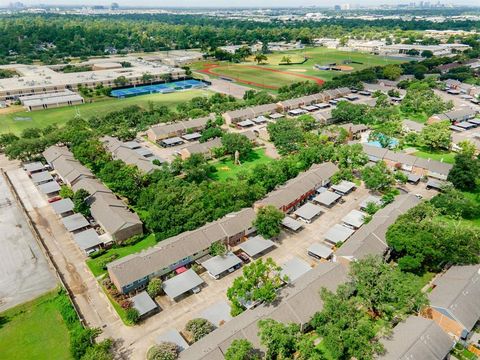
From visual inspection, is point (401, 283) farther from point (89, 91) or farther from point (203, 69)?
point (203, 69)

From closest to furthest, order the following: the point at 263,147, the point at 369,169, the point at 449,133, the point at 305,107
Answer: the point at 369,169 < the point at 449,133 < the point at 263,147 < the point at 305,107

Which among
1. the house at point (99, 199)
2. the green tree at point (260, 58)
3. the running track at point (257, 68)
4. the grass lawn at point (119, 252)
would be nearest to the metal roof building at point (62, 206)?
the house at point (99, 199)

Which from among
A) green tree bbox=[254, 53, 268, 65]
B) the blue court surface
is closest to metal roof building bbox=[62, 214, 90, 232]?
the blue court surface

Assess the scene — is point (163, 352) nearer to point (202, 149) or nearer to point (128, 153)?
point (128, 153)

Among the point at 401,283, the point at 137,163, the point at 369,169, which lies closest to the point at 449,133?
the point at 369,169

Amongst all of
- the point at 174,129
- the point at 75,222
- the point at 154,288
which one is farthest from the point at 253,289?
the point at 174,129

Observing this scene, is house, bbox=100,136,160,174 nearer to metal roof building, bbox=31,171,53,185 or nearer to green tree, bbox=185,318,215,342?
metal roof building, bbox=31,171,53,185

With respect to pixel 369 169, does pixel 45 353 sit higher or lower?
lower
